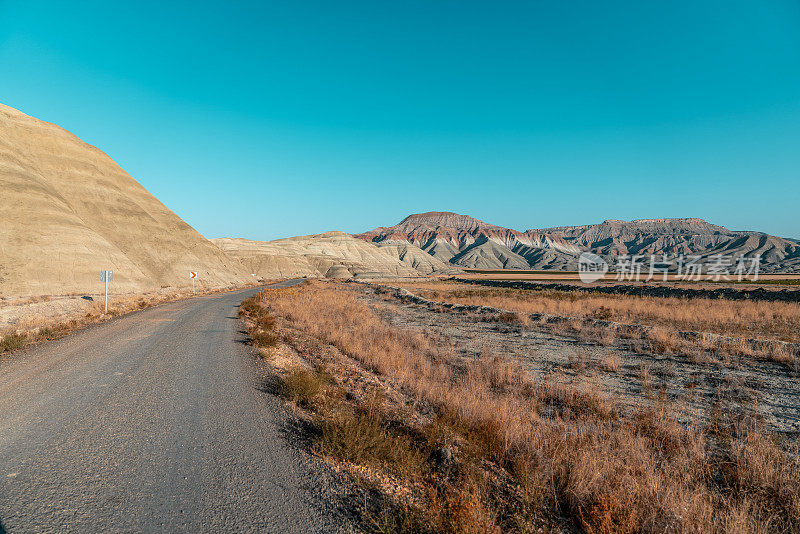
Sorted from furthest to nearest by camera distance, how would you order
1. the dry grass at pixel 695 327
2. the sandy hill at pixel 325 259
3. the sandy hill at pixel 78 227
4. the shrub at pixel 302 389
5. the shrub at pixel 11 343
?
the sandy hill at pixel 325 259 → the sandy hill at pixel 78 227 → the dry grass at pixel 695 327 → the shrub at pixel 11 343 → the shrub at pixel 302 389

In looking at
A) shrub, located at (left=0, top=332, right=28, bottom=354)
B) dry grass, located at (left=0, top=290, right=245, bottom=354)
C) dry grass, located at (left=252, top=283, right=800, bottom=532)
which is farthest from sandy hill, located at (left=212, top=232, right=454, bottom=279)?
dry grass, located at (left=252, top=283, right=800, bottom=532)

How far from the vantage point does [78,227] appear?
3553 cm

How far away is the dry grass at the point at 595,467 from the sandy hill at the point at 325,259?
84040 mm

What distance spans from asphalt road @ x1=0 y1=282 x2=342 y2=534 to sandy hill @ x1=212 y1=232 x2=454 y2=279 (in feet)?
262

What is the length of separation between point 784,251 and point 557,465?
206848 millimetres

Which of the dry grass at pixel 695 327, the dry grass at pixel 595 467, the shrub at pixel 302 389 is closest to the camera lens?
the dry grass at pixel 595 467

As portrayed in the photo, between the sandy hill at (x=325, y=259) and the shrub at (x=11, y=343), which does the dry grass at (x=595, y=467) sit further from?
the sandy hill at (x=325, y=259)

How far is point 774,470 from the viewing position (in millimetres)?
3828

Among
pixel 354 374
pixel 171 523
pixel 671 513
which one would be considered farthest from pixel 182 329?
pixel 671 513

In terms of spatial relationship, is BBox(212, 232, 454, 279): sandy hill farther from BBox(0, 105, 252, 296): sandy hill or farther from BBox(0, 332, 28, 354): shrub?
BBox(0, 332, 28, 354): shrub

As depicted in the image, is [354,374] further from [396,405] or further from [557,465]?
[557,465]

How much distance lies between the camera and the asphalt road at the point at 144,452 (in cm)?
314

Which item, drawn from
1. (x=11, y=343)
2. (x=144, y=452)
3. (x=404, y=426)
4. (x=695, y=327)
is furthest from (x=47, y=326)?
(x=695, y=327)

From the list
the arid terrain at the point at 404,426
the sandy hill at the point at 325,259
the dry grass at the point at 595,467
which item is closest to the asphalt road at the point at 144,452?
the arid terrain at the point at 404,426
